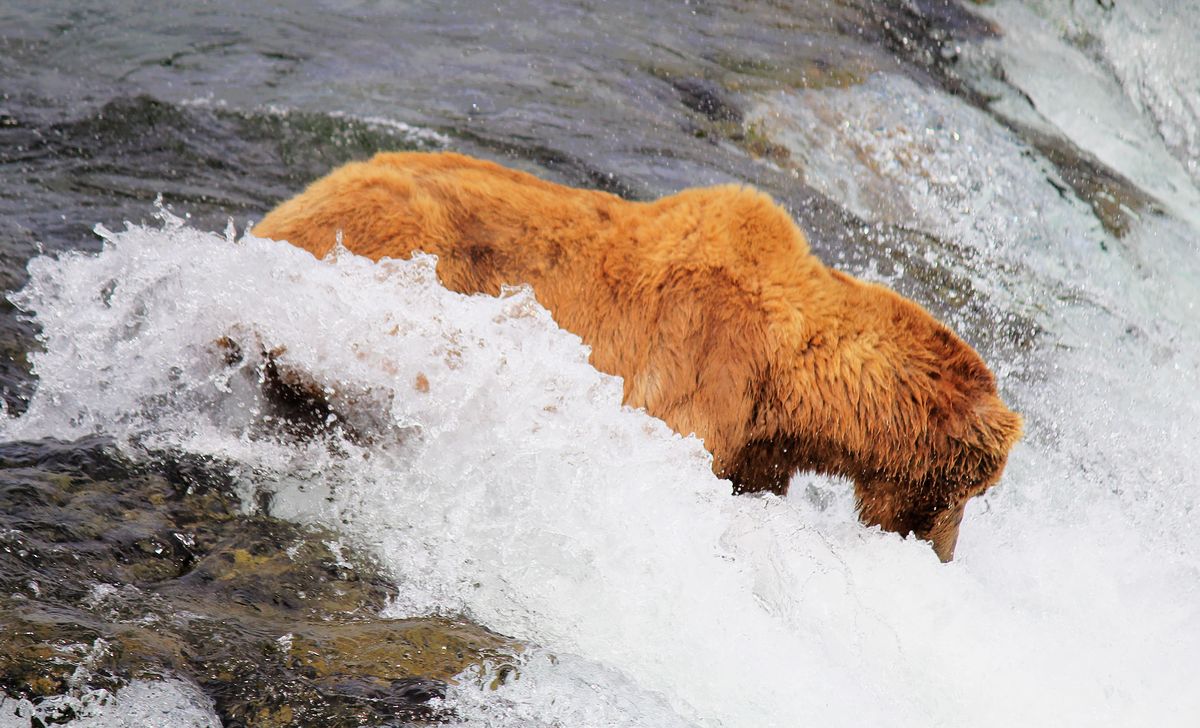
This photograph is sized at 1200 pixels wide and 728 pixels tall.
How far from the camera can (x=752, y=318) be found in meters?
4.40

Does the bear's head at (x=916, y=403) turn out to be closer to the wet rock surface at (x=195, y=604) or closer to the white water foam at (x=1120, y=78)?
the wet rock surface at (x=195, y=604)

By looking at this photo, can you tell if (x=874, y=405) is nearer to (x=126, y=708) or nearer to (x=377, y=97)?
(x=126, y=708)

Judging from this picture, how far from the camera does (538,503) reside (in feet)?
13.4

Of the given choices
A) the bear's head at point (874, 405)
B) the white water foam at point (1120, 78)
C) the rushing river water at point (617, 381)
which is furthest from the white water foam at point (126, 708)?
the white water foam at point (1120, 78)

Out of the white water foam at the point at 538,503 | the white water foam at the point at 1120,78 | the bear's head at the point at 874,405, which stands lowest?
the white water foam at the point at 538,503

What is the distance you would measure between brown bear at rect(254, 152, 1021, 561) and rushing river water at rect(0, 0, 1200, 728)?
17 centimetres

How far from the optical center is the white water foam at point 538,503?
3.70 meters

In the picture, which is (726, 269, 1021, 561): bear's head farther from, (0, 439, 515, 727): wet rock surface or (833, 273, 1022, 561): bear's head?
(0, 439, 515, 727): wet rock surface

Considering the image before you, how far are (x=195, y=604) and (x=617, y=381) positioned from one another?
182 cm

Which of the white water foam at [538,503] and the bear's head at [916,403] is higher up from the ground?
the bear's head at [916,403]

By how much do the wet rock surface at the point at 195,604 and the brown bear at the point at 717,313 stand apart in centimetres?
120

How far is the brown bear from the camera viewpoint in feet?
14.4

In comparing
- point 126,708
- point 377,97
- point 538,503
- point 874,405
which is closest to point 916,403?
point 874,405

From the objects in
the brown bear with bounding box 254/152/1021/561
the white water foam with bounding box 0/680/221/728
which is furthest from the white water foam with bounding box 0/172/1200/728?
the white water foam with bounding box 0/680/221/728
